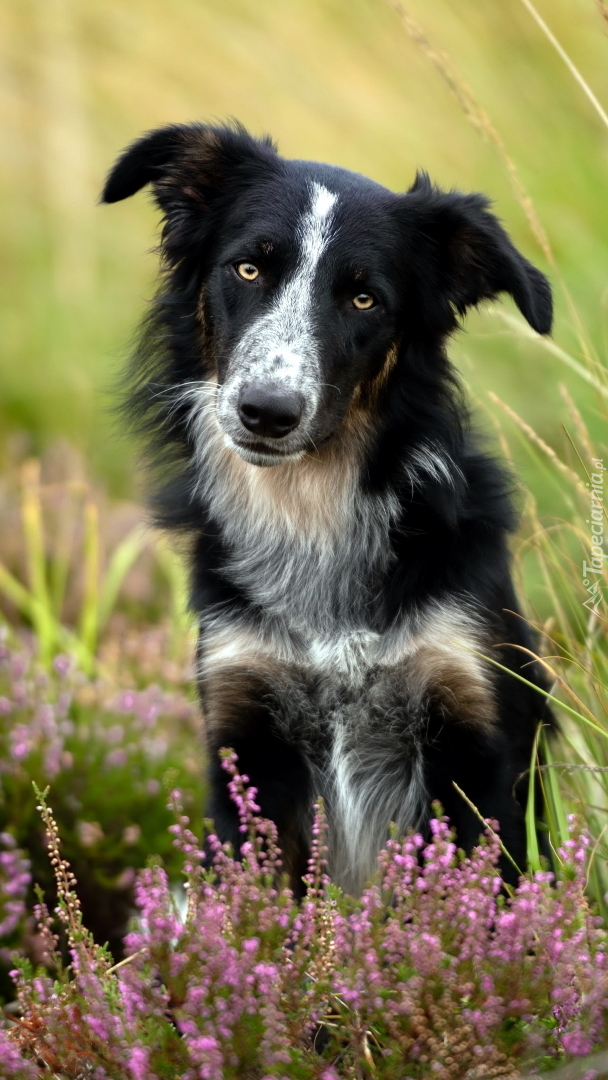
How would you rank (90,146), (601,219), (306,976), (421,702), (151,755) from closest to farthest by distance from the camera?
(306,976)
(421,702)
(151,755)
(601,219)
(90,146)

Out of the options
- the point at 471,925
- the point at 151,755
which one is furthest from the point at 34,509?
the point at 471,925

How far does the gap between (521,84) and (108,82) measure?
129 inches

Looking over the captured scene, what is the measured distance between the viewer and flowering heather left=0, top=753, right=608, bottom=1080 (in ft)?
6.36

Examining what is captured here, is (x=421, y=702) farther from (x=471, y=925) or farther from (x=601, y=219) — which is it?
(x=601, y=219)

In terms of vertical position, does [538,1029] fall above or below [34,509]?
above

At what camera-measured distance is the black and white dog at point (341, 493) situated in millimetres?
2816

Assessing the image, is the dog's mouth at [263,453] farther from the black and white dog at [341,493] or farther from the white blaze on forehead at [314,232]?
the white blaze on forehead at [314,232]

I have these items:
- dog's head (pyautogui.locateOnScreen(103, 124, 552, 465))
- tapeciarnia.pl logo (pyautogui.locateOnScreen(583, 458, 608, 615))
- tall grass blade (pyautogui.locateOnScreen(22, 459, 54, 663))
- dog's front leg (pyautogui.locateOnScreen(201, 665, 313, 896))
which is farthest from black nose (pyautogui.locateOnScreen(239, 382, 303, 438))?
tall grass blade (pyautogui.locateOnScreen(22, 459, 54, 663))

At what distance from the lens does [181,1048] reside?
1992 mm

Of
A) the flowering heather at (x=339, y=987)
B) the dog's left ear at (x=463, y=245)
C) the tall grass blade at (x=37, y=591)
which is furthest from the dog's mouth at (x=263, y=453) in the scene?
the tall grass blade at (x=37, y=591)

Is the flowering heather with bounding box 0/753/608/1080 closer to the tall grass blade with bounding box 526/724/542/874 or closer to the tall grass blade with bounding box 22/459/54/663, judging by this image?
the tall grass blade with bounding box 526/724/542/874

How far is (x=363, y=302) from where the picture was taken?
2.92m

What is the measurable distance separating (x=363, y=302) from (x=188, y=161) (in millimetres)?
673

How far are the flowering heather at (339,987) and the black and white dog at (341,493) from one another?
62 centimetres
